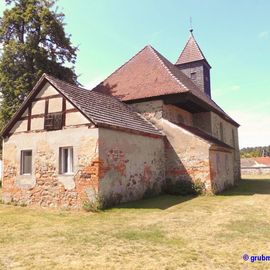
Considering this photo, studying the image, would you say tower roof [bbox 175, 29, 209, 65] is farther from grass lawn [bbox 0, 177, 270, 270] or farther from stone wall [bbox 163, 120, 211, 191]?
grass lawn [bbox 0, 177, 270, 270]

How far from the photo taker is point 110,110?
1380 cm

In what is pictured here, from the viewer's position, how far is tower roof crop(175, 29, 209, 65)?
27773 mm

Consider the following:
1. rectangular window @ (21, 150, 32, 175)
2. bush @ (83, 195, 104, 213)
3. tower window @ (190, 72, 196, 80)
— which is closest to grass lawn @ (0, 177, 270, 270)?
bush @ (83, 195, 104, 213)

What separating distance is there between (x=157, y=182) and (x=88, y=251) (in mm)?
9355

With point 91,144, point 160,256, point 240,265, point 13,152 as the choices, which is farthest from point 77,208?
point 240,265

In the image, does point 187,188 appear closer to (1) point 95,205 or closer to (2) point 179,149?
(2) point 179,149

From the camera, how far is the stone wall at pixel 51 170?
1132 centimetres

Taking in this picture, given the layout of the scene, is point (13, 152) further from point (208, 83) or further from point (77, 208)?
point (208, 83)

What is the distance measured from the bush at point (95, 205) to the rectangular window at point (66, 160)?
1.75 m

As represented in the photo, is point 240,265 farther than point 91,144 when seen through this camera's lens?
No

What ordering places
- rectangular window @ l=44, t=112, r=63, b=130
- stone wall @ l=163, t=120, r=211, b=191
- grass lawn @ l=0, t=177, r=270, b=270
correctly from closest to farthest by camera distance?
grass lawn @ l=0, t=177, r=270, b=270 → rectangular window @ l=44, t=112, r=63, b=130 → stone wall @ l=163, t=120, r=211, b=191

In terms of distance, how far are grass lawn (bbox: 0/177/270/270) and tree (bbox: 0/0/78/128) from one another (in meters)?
12.8

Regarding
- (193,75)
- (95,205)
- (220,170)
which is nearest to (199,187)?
(220,170)

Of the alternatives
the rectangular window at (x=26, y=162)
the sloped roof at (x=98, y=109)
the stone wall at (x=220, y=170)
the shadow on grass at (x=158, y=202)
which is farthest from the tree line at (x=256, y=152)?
the rectangular window at (x=26, y=162)
